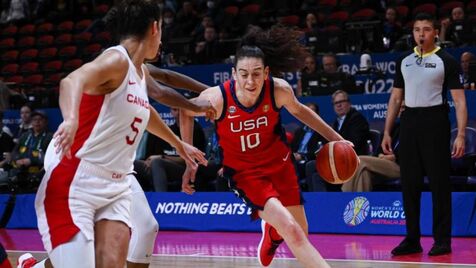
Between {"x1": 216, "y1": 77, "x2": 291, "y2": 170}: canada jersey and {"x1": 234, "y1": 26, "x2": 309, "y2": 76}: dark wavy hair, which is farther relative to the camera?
{"x1": 234, "y1": 26, "x2": 309, "y2": 76}: dark wavy hair

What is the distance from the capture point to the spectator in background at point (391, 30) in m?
12.8

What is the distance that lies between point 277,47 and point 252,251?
8.83ft

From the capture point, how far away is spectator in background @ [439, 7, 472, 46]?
39.2ft

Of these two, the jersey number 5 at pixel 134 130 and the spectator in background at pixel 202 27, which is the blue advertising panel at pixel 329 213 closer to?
the spectator in background at pixel 202 27

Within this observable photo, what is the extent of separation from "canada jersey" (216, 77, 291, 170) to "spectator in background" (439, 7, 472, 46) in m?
6.54

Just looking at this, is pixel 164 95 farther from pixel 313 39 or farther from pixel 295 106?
pixel 313 39

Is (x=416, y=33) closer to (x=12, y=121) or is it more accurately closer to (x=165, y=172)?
(x=165, y=172)

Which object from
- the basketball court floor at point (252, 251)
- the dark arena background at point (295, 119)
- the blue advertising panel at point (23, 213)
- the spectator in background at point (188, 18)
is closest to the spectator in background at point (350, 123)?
the dark arena background at point (295, 119)

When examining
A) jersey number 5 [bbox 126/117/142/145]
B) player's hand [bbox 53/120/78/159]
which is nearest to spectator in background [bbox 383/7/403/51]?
jersey number 5 [bbox 126/117/142/145]

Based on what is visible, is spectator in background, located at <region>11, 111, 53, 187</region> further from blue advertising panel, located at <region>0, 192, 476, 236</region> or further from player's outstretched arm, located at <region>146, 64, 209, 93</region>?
player's outstretched arm, located at <region>146, 64, 209, 93</region>

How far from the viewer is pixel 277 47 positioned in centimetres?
614

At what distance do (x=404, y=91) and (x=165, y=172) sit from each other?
3805 millimetres

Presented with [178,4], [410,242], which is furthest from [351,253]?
[178,4]

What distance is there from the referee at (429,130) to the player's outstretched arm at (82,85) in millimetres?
4486
